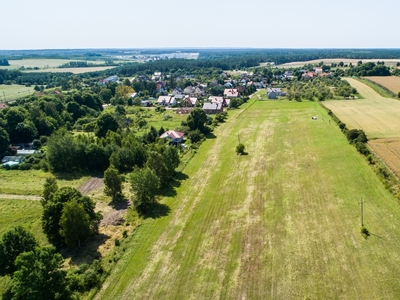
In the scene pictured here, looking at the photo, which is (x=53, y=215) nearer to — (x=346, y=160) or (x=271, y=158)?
(x=271, y=158)

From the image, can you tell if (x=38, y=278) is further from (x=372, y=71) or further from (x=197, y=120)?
(x=372, y=71)

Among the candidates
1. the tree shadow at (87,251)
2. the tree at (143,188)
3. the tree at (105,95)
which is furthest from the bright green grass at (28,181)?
the tree at (105,95)

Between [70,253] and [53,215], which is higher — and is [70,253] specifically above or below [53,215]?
below

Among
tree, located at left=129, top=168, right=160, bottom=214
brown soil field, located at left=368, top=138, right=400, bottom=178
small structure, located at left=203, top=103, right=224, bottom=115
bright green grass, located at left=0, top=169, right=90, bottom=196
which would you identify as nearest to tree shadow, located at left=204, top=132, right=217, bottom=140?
small structure, located at left=203, top=103, right=224, bottom=115

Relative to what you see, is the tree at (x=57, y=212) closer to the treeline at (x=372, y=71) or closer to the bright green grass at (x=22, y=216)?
the bright green grass at (x=22, y=216)

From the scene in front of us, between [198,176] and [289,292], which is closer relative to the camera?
[289,292]

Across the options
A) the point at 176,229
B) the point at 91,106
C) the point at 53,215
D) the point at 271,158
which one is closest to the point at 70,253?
the point at 53,215

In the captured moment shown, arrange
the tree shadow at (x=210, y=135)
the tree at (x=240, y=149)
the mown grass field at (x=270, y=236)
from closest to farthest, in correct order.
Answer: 1. the mown grass field at (x=270, y=236)
2. the tree at (x=240, y=149)
3. the tree shadow at (x=210, y=135)
